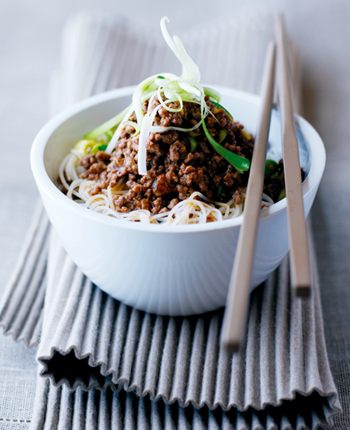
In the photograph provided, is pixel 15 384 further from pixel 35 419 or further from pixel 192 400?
pixel 192 400

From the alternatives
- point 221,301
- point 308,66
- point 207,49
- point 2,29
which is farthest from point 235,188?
point 2,29

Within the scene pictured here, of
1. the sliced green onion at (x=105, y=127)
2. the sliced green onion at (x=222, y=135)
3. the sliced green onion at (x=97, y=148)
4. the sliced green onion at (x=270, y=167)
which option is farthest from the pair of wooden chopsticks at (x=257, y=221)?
the sliced green onion at (x=97, y=148)

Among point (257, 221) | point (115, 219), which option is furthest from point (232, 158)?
point (115, 219)

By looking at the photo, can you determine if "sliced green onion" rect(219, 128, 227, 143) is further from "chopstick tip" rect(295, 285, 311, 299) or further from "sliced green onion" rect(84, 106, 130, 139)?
"chopstick tip" rect(295, 285, 311, 299)

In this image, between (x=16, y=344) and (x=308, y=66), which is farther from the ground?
(x=308, y=66)

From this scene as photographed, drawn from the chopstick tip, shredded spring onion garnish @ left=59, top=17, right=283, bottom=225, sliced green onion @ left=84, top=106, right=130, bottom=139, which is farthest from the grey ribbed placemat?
sliced green onion @ left=84, top=106, right=130, bottom=139
